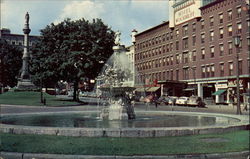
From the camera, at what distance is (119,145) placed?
905 cm

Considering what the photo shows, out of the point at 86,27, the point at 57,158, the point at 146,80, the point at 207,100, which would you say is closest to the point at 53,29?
the point at 86,27

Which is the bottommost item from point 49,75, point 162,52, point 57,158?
point 57,158

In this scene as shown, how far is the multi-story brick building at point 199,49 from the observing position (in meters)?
50.1

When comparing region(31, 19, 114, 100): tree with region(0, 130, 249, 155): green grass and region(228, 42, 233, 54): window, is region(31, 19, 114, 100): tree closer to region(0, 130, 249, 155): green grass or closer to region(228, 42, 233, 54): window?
region(228, 42, 233, 54): window

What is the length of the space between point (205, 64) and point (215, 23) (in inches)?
294

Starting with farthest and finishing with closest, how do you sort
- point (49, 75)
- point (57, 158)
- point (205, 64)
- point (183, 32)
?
point (183, 32)
point (205, 64)
point (49, 75)
point (57, 158)

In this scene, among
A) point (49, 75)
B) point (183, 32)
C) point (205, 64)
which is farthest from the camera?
point (183, 32)

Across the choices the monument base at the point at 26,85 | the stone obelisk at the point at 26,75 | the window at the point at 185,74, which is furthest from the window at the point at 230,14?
the monument base at the point at 26,85

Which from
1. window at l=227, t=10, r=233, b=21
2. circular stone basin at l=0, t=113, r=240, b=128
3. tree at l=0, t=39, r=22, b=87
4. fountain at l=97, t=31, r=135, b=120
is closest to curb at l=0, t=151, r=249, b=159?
circular stone basin at l=0, t=113, r=240, b=128

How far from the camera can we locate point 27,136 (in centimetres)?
1080

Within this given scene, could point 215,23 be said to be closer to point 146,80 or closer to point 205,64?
point 205,64

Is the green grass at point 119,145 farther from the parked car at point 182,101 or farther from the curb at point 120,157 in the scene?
the parked car at point 182,101

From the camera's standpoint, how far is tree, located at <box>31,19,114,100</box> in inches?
1762

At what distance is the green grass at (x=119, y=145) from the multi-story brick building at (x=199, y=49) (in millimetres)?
37665
